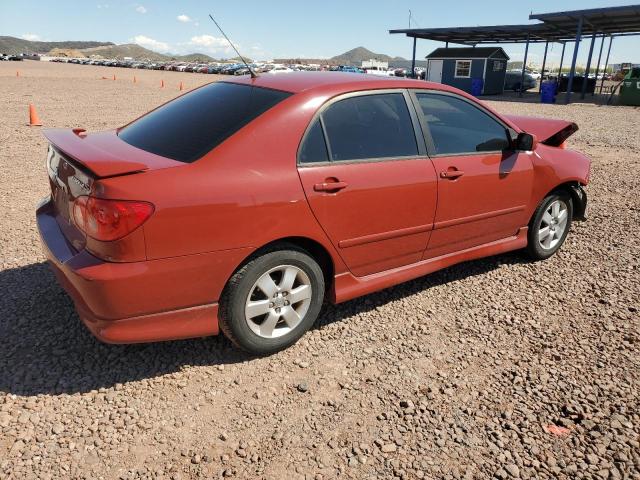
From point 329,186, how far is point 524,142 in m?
1.98

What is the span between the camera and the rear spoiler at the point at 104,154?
98.4 inches

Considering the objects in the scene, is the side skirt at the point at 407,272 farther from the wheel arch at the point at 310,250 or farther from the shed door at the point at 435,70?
the shed door at the point at 435,70

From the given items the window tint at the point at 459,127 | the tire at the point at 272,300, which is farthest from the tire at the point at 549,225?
the tire at the point at 272,300

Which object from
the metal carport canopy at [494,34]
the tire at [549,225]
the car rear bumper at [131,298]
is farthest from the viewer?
the metal carport canopy at [494,34]

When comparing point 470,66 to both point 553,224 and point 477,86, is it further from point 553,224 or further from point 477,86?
point 553,224

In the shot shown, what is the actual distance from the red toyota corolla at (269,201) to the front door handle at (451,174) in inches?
0.5

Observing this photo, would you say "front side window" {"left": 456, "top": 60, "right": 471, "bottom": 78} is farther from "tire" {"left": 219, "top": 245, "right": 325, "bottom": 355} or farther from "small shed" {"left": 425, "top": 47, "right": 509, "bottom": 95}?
"tire" {"left": 219, "top": 245, "right": 325, "bottom": 355}

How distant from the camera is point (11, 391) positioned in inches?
107

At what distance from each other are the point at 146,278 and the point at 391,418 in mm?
1494

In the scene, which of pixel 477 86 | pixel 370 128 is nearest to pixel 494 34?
pixel 477 86

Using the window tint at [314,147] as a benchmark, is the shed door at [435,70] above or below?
above

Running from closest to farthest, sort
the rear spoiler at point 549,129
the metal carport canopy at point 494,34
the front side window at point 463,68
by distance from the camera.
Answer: the rear spoiler at point 549,129 < the metal carport canopy at point 494,34 < the front side window at point 463,68

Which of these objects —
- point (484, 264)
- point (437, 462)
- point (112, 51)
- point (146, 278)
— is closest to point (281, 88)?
point (146, 278)

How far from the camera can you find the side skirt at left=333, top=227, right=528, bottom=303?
3.32 meters
